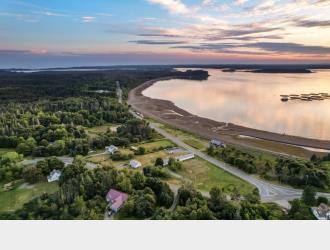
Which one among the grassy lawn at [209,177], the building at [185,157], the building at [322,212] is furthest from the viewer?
the building at [185,157]

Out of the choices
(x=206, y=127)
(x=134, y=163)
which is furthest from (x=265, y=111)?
(x=134, y=163)

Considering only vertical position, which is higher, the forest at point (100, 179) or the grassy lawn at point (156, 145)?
the forest at point (100, 179)

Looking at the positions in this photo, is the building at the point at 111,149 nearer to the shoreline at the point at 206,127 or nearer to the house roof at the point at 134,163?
the house roof at the point at 134,163

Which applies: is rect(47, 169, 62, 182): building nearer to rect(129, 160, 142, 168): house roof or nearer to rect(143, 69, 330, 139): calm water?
rect(129, 160, 142, 168): house roof

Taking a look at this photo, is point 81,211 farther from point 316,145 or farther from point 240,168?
point 316,145

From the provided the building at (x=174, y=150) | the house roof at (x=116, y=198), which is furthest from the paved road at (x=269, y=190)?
the house roof at (x=116, y=198)

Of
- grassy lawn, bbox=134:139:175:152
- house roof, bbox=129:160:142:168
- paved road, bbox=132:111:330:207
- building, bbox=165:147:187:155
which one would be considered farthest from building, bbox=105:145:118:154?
paved road, bbox=132:111:330:207
